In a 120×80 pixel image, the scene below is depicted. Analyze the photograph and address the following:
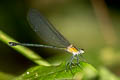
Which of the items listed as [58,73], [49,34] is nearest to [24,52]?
[49,34]

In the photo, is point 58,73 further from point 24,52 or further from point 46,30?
point 46,30

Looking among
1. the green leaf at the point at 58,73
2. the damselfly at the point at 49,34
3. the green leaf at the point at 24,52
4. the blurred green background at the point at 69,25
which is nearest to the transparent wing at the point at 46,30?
the damselfly at the point at 49,34

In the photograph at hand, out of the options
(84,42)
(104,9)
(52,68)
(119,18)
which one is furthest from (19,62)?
(52,68)

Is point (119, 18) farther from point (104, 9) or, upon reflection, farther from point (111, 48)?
point (111, 48)

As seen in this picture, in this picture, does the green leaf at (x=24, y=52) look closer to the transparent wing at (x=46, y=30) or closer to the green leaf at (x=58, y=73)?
the transparent wing at (x=46, y=30)

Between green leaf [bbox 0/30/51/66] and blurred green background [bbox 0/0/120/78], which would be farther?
blurred green background [bbox 0/0/120/78]

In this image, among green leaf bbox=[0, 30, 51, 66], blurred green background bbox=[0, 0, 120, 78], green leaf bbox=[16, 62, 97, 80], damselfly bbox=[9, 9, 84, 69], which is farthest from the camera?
blurred green background bbox=[0, 0, 120, 78]

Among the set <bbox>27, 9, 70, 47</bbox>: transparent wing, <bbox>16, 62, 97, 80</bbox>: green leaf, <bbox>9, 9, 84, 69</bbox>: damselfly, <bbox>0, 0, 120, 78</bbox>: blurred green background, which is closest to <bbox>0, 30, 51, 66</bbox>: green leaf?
<bbox>9, 9, 84, 69</bbox>: damselfly

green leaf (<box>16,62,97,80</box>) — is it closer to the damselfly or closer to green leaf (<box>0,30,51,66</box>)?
green leaf (<box>0,30,51,66</box>)
